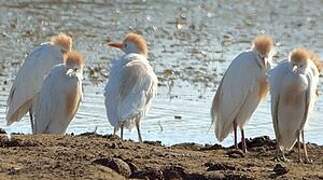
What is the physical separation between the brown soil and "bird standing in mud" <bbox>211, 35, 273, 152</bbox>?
59 cm

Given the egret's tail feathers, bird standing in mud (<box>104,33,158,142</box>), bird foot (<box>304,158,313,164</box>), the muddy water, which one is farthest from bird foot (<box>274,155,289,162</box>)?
the egret's tail feathers

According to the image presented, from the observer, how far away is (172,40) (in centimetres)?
1905

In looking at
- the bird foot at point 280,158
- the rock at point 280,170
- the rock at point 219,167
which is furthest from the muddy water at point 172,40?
the rock at point 280,170

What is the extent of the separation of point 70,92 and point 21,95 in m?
1.31

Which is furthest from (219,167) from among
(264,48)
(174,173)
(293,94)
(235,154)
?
(264,48)

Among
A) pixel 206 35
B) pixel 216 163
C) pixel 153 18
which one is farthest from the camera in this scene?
pixel 153 18

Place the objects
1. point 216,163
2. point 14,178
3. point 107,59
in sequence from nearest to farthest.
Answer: point 14,178 < point 216,163 < point 107,59

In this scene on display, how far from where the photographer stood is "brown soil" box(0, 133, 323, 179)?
830 centimetres

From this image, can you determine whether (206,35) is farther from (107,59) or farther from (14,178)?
(14,178)

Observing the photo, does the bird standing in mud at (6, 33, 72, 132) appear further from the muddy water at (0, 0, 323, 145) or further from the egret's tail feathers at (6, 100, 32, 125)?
the muddy water at (0, 0, 323, 145)

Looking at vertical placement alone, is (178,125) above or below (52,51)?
below

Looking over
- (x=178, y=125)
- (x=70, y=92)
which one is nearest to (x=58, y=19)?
(x=178, y=125)

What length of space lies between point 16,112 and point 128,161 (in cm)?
401

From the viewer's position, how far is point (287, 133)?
10414 mm
